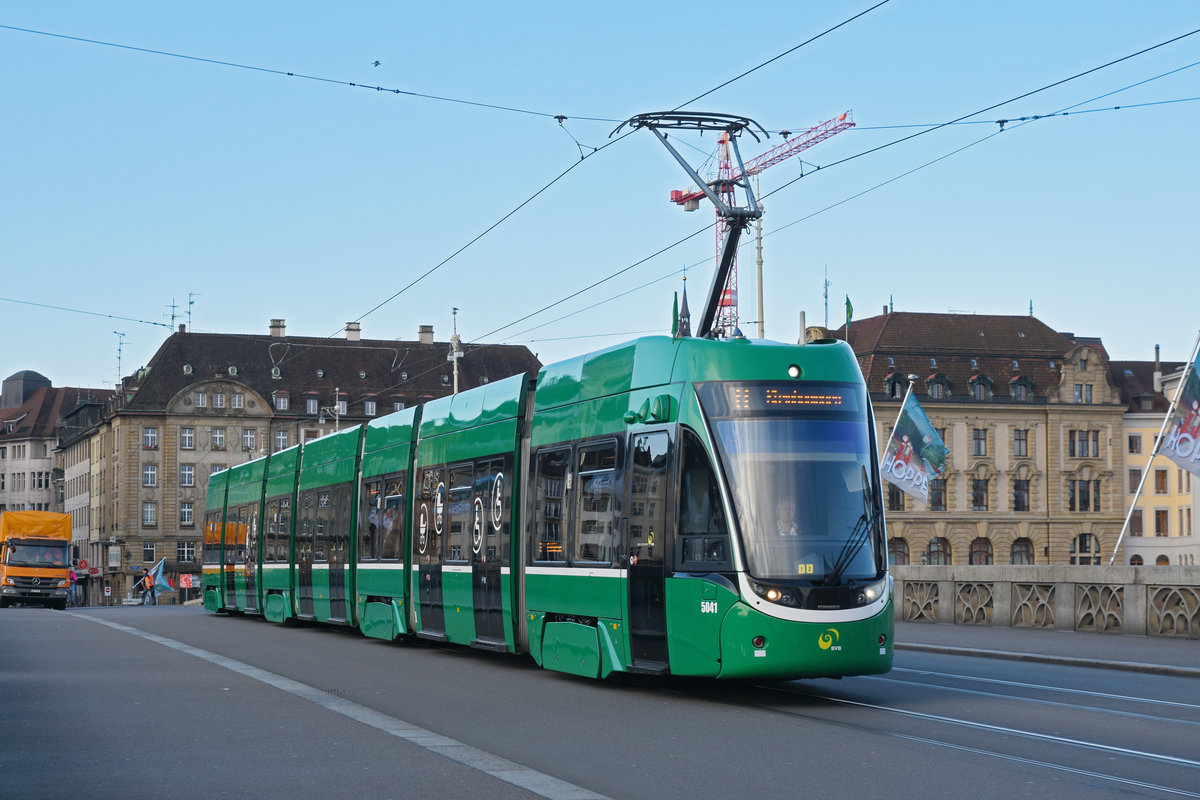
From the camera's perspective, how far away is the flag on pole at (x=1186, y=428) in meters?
27.0

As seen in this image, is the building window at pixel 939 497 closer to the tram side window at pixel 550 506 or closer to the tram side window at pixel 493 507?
the tram side window at pixel 493 507

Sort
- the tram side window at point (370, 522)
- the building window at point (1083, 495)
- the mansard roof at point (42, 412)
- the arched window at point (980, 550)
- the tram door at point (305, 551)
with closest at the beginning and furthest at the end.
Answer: the tram side window at point (370, 522)
the tram door at point (305, 551)
the arched window at point (980, 550)
the building window at point (1083, 495)
the mansard roof at point (42, 412)

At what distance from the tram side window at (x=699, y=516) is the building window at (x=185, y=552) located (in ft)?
328

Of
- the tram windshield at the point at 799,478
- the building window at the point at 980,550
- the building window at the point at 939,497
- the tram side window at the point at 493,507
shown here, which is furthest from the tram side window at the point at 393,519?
the building window at the point at 980,550

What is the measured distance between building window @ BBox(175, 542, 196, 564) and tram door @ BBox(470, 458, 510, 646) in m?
94.1

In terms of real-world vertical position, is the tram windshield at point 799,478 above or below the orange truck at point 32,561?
above

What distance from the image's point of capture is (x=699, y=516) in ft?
48.7

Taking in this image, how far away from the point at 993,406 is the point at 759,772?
98.5 m

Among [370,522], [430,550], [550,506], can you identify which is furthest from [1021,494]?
[550,506]

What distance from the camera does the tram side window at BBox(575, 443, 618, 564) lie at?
16.3 metres

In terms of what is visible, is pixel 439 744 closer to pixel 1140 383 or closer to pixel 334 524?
pixel 334 524

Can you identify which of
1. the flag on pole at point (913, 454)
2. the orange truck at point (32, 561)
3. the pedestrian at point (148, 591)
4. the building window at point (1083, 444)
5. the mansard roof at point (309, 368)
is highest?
the mansard roof at point (309, 368)

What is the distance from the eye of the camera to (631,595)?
15672 millimetres

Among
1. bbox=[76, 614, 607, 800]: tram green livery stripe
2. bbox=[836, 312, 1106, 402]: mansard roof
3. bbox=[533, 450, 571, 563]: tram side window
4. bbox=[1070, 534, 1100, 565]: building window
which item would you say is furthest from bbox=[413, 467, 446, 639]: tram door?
bbox=[1070, 534, 1100, 565]: building window
